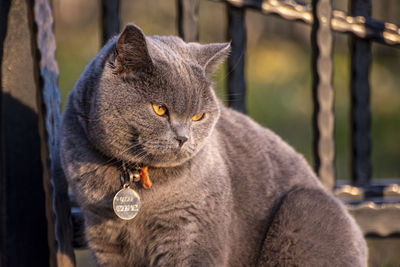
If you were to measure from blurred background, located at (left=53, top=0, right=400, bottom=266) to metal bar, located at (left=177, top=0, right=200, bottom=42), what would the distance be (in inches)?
122

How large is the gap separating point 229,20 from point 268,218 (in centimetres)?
94

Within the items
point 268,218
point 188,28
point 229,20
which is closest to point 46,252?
point 268,218

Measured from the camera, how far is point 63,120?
66.3 inches

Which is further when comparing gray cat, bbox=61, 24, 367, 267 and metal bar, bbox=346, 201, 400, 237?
metal bar, bbox=346, 201, 400, 237

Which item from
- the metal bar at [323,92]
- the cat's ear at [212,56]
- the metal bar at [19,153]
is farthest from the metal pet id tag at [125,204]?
the metal bar at [323,92]

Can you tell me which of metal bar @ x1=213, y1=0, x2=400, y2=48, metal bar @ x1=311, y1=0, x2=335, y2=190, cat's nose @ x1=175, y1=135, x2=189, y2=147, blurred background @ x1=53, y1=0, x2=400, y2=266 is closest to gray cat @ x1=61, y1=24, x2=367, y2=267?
cat's nose @ x1=175, y1=135, x2=189, y2=147

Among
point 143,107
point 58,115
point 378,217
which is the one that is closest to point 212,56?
point 143,107

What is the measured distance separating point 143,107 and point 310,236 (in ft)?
2.42

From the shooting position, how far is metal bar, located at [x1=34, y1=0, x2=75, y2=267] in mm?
1796

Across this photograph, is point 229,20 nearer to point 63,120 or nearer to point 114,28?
point 114,28

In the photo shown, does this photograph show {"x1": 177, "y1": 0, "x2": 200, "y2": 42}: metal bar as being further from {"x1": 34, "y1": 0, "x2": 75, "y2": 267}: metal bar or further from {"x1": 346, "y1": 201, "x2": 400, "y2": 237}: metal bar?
{"x1": 346, "y1": 201, "x2": 400, "y2": 237}: metal bar

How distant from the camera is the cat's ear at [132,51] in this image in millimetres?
1384

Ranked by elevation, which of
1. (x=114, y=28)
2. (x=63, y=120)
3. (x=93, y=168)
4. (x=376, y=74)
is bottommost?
(x=376, y=74)

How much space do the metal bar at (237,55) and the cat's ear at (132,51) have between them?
828 mm
